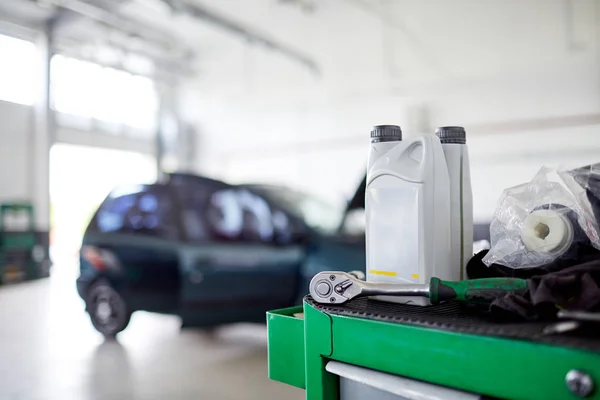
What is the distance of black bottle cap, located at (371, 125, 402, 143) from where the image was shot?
2.81 ft

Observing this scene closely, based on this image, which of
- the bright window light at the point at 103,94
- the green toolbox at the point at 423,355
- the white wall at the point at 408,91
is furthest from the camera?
the bright window light at the point at 103,94

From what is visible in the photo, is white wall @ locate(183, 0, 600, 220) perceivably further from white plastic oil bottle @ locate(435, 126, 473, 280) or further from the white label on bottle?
the white label on bottle

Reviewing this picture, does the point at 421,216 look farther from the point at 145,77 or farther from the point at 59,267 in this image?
the point at 145,77

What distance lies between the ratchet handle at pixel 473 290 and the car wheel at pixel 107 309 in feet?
8.90

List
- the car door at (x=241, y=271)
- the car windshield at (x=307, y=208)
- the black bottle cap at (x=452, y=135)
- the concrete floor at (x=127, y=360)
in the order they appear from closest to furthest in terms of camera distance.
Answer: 1. the black bottle cap at (x=452, y=135)
2. the concrete floor at (x=127, y=360)
3. the car door at (x=241, y=271)
4. the car windshield at (x=307, y=208)

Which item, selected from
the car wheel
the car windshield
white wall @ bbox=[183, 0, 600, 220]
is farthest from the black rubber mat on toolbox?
the car wheel

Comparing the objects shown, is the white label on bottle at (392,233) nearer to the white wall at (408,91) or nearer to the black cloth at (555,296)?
the black cloth at (555,296)

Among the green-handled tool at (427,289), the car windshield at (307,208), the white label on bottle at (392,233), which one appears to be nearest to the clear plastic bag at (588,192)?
the green-handled tool at (427,289)

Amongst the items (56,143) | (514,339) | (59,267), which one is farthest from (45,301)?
(514,339)

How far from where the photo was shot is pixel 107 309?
10.2 ft

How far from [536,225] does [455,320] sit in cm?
26

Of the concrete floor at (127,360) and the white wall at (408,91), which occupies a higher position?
the white wall at (408,91)

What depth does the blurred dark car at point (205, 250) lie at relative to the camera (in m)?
2.77

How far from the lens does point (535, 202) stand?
87 cm
